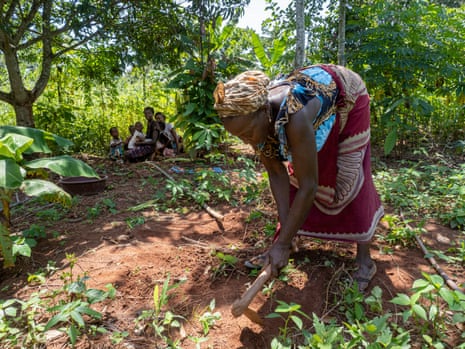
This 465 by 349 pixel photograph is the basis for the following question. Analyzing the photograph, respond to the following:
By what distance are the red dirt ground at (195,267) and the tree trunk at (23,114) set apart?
242 centimetres

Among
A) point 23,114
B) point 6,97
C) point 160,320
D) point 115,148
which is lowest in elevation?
point 160,320

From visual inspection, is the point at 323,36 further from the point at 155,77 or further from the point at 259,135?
the point at 259,135

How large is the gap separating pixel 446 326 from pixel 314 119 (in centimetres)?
113

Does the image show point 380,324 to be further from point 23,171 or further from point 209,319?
point 23,171

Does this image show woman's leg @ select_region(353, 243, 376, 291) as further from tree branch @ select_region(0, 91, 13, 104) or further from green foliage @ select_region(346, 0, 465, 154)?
tree branch @ select_region(0, 91, 13, 104)

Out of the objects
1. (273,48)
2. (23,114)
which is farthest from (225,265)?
(23,114)

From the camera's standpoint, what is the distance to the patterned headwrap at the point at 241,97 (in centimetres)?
133

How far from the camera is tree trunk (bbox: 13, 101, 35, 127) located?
4.73 meters

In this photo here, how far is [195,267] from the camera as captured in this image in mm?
2072

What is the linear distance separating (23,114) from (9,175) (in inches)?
138

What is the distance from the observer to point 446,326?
5.02 feet

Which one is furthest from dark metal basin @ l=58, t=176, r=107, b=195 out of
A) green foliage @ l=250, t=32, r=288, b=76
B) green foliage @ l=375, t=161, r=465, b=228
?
green foliage @ l=250, t=32, r=288, b=76

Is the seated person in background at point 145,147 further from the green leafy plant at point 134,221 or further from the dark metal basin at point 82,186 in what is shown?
the green leafy plant at point 134,221

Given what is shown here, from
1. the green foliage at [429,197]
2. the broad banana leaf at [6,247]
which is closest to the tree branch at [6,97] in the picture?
the broad banana leaf at [6,247]
